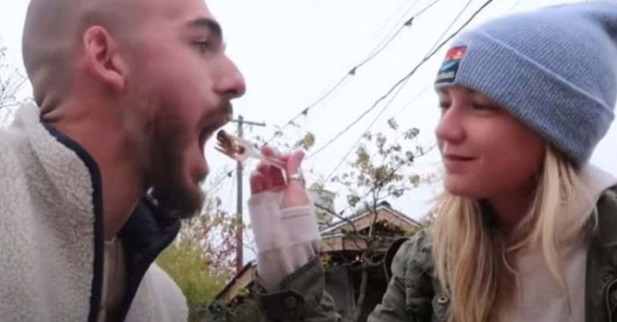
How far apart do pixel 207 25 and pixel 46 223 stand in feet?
1.35

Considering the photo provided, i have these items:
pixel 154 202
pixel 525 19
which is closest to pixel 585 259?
pixel 525 19

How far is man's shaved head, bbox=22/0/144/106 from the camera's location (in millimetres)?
1424

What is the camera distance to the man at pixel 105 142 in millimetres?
1324

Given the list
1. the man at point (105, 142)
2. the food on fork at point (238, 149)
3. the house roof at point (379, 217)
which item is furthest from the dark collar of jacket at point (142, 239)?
the house roof at point (379, 217)

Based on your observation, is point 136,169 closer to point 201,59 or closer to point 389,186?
point 201,59

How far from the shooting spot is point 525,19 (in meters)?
1.90

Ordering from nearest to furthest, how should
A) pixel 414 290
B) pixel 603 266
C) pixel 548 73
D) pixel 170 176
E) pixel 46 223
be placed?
pixel 46 223
pixel 170 176
pixel 603 266
pixel 548 73
pixel 414 290

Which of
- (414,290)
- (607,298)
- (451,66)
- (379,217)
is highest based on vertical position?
(451,66)

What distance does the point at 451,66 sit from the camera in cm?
182

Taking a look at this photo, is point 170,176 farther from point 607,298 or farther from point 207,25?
point 607,298

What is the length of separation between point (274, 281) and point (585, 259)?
583mm

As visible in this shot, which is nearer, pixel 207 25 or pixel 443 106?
pixel 207 25

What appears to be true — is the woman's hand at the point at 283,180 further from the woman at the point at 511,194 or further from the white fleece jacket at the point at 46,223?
the white fleece jacket at the point at 46,223

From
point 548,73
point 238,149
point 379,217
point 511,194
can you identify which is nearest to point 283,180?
point 238,149
